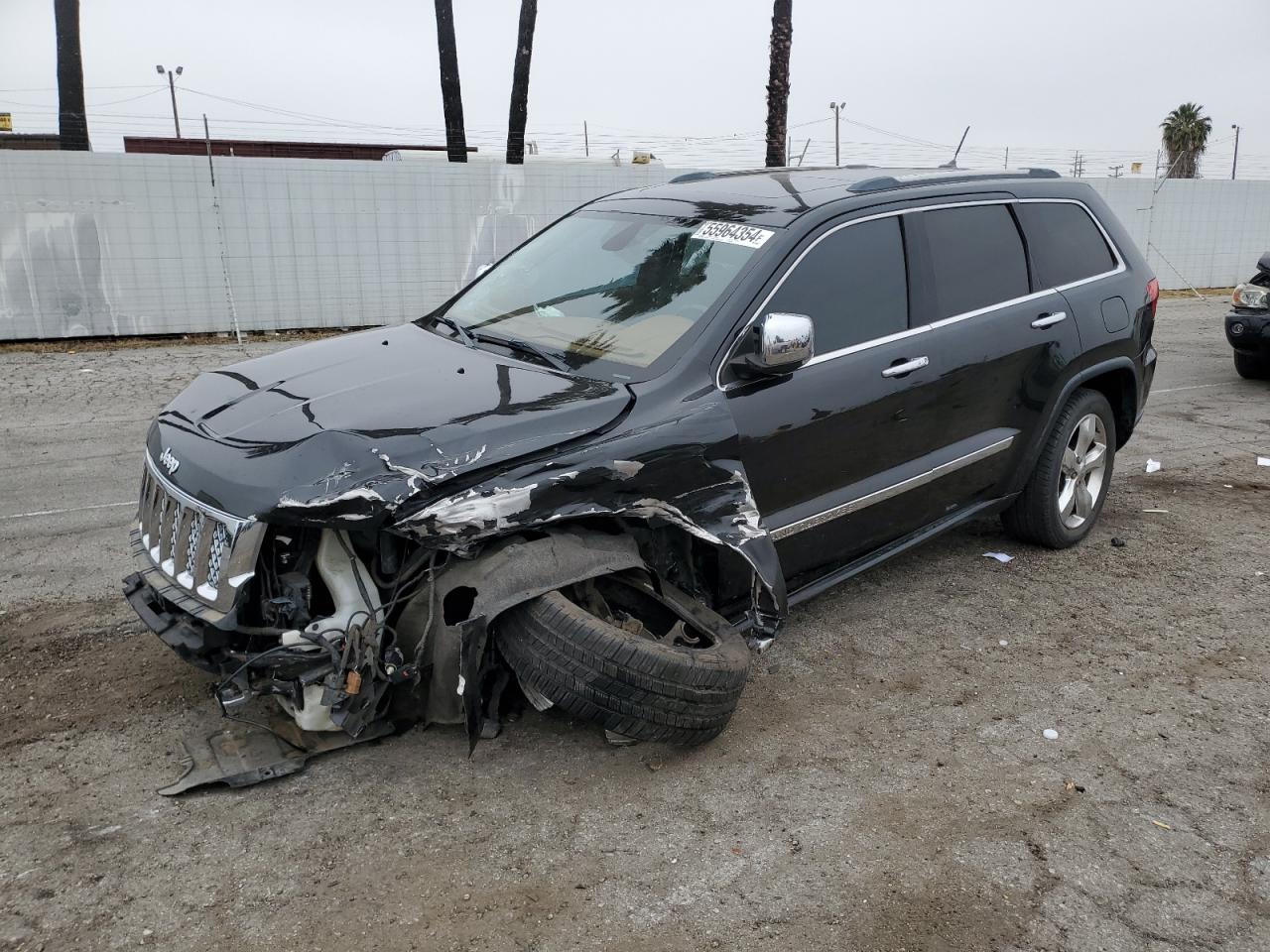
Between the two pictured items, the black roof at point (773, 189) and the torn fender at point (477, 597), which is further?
the black roof at point (773, 189)

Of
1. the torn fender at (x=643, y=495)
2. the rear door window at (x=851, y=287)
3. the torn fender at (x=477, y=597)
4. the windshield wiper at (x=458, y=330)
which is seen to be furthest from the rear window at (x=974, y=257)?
the torn fender at (x=477, y=597)

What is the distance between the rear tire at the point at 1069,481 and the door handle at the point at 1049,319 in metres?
0.47

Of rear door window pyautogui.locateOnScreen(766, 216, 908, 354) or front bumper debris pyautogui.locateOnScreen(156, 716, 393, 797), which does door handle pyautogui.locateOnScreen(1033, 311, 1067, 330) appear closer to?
rear door window pyautogui.locateOnScreen(766, 216, 908, 354)

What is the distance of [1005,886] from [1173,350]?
39.3 ft

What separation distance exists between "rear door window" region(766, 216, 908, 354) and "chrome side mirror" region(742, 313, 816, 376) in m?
Answer: 0.23

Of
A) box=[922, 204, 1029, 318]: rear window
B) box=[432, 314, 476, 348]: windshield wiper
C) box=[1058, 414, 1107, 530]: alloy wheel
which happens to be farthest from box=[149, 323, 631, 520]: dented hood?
box=[1058, 414, 1107, 530]: alloy wheel

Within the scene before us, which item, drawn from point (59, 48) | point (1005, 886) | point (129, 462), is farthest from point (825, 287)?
point (59, 48)

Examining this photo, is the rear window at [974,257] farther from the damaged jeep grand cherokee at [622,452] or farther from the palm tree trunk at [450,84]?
the palm tree trunk at [450,84]

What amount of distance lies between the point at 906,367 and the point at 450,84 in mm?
15975

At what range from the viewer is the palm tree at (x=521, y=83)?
18.8m

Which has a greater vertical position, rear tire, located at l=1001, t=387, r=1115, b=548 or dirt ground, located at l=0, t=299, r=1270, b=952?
rear tire, located at l=1001, t=387, r=1115, b=548

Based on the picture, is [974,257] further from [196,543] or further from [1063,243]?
[196,543]

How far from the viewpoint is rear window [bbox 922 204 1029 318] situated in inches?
181

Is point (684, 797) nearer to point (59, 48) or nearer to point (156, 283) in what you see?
point (156, 283)
